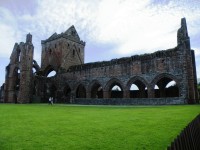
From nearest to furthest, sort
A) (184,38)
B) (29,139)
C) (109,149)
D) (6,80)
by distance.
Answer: (109,149) → (29,139) → (184,38) → (6,80)

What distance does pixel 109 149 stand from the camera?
4137 mm

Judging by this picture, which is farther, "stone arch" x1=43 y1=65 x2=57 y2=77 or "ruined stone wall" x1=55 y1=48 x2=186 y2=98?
"stone arch" x1=43 y1=65 x2=57 y2=77

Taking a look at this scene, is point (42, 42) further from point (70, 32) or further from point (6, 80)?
point (6, 80)

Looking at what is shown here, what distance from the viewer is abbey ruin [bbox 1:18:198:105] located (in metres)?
22.5

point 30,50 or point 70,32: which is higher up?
point 70,32

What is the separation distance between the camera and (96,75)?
3050cm

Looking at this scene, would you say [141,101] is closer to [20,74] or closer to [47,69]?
[20,74]

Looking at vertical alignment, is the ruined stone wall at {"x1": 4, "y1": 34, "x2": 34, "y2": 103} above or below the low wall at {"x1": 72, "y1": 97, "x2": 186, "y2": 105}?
above

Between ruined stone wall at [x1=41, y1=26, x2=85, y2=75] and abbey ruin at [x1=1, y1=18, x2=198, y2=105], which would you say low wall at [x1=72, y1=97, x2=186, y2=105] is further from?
ruined stone wall at [x1=41, y1=26, x2=85, y2=75]

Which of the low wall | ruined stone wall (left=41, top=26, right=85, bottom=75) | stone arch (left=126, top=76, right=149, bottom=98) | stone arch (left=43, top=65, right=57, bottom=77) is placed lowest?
the low wall

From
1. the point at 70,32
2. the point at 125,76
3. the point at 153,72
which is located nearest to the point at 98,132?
the point at 153,72

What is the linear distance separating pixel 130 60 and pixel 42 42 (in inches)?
964

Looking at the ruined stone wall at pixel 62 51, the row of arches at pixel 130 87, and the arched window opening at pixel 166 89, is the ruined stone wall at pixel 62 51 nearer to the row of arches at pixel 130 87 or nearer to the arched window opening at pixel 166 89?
the row of arches at pixel 130 87

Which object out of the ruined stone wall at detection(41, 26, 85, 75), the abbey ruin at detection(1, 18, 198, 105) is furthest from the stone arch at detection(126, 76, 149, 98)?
the ruined stone wall at detection(41, 26, 85, 75)
